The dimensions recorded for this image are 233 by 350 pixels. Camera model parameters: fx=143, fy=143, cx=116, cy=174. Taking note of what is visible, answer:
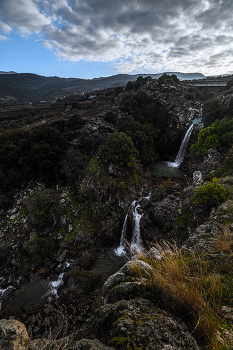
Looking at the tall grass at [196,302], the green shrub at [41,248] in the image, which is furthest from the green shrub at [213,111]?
the green shrub at [41,248]

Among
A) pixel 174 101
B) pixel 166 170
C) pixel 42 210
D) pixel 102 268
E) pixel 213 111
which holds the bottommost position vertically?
pixel 102 268

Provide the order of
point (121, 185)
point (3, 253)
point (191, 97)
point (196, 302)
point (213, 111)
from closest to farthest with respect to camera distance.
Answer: point (196, 302) → point (3, 253) → point (121, 185) → point (213, 111) → point (191, 97)

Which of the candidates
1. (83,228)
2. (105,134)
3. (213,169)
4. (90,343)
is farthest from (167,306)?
(105,134)

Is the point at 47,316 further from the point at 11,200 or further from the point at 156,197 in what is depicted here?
the point at 156,197

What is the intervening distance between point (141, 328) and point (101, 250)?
40.5 feet

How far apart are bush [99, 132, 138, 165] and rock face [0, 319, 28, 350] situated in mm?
15040

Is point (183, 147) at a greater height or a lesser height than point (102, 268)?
greater

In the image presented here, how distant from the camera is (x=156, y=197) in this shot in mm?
15508

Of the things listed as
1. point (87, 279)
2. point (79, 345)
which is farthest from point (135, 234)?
point (79, 345)

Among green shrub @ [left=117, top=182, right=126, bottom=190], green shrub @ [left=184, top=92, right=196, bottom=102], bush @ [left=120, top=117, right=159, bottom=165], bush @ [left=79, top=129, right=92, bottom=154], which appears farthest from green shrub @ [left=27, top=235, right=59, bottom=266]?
green shrub @ [left=184, top=92, right=196, bottom=102]

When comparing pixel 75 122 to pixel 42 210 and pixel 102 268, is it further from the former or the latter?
pixel 102 268

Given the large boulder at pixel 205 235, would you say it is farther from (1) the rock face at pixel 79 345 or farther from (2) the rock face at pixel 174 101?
(2) the rock face at pixel 174 101

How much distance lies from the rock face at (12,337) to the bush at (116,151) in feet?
49.3

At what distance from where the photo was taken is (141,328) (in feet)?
7.70
